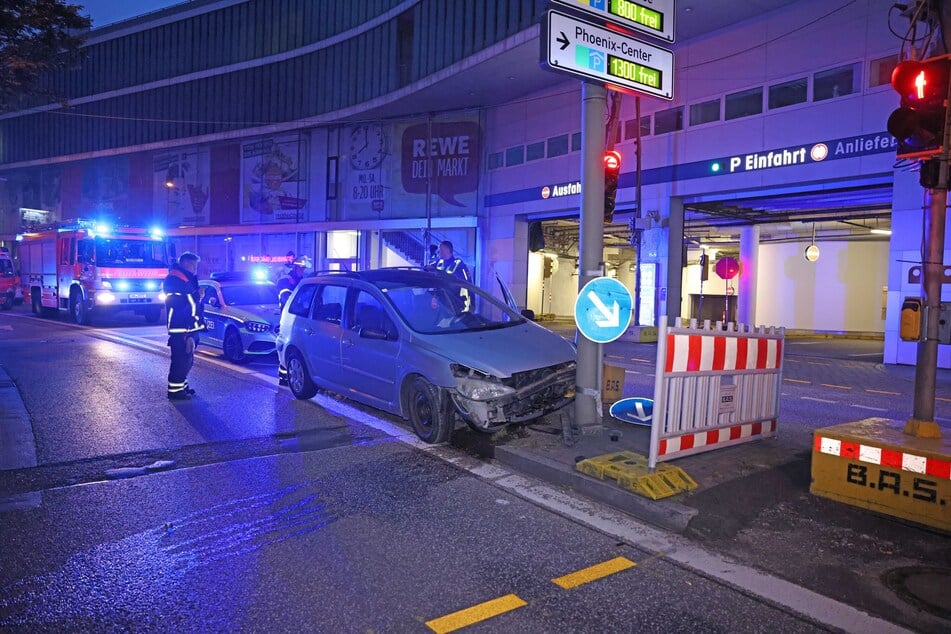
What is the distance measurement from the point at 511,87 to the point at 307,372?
17845mm

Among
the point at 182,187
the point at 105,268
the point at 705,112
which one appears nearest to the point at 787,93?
the point at 705,112

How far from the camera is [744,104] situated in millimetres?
17875

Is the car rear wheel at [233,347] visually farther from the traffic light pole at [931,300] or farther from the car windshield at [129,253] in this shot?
the traffic light pole at [931,300]

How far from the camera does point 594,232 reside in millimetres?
6371

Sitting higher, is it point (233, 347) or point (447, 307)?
point (447, 307)

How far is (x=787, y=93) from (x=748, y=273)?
9291 millimetres

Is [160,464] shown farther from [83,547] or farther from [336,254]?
[336,254]

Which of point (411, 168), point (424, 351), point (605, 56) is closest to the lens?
point (605, 56)

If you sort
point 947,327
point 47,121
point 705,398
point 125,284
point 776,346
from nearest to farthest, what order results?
point 947,327 < point 705,398 < point 776,346 < point 125,284 < point 47,121

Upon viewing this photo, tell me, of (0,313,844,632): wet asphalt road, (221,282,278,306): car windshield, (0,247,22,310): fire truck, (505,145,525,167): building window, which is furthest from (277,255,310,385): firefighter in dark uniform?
(0,247,22,310): fire truck

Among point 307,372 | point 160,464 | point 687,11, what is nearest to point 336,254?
point 687,11

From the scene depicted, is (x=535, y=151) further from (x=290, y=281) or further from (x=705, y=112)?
(x=290, y=281)

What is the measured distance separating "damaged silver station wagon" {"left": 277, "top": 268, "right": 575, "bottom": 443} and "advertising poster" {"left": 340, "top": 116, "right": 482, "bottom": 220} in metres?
18.8

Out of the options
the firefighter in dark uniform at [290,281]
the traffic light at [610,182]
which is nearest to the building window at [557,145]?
the traffic light at [610,182]
